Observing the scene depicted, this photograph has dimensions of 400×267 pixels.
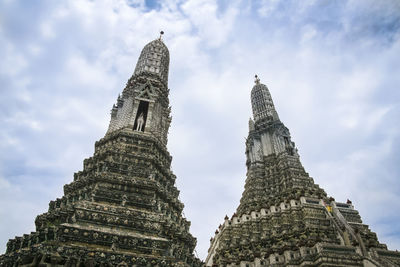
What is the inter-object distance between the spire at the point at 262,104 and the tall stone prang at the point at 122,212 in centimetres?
2702

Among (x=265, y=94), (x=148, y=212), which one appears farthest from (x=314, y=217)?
(x=265, y=94)

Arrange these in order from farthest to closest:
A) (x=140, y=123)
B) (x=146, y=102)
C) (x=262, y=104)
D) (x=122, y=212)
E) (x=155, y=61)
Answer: (x=262, y=104) → (x=155, y=61) → (x=146, y=102) → (x=140, y=123) → (x=122, y=212)

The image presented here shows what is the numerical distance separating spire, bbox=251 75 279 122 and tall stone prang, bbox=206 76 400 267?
16.1 feet

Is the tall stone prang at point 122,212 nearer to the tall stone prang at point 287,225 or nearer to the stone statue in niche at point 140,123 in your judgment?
the stone statue in niche at point 140,123

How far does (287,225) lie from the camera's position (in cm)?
2709

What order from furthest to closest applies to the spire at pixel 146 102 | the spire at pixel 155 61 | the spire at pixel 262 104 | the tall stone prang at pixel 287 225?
the spire at pixel 262 104 < the spire at pixel 155 61 < the spire at pixel 146 102 < the tall stone prang at pixel 287 225

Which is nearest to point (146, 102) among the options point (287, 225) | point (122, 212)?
point (122, 212)

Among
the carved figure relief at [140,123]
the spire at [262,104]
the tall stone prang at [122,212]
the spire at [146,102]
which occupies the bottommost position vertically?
the tall stone prang at [122,212]

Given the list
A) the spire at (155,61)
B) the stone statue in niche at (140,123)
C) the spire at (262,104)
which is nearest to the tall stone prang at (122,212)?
the stone statue in niche at (140,123)

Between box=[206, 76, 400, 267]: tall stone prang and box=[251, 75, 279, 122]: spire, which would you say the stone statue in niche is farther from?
box=[251, 75, 279, 122]: spire

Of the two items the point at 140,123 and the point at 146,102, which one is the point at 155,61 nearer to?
the point at 146,102

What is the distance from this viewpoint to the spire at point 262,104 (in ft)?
155

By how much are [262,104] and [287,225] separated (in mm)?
27182

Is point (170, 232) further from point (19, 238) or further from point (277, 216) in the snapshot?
point (277, 216)
